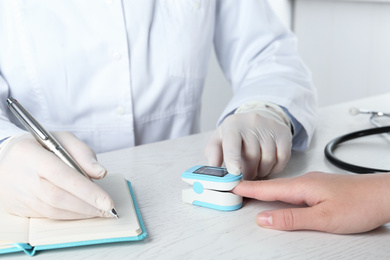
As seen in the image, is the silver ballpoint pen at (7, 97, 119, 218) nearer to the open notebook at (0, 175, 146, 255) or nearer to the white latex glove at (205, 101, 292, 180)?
the open notebook at (0, 175, 146, 255)

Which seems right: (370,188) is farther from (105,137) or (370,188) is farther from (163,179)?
(105,137)

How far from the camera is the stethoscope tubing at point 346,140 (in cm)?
71

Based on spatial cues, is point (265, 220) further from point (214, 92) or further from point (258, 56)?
point (214, 92)

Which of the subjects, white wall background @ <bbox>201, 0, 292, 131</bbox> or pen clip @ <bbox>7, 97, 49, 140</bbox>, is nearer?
pen clip @ <bbox>7, 97, 49, 140</bbox>

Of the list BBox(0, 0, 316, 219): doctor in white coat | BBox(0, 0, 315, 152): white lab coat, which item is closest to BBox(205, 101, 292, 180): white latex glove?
BBox(0, 0, 316, 219): doctor in white coat

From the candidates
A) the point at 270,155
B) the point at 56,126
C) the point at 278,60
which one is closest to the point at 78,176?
the point at 270,155

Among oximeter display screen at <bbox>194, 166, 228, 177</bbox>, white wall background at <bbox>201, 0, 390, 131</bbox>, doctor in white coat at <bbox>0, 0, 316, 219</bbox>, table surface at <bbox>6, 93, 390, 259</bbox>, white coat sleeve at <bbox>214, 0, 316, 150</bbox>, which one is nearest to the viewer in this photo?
table surface at <bbox>6, 93, 390, 259</bbox>

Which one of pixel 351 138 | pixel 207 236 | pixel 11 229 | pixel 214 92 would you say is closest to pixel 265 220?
pixel 207 236

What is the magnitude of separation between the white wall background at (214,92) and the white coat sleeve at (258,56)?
140 cm

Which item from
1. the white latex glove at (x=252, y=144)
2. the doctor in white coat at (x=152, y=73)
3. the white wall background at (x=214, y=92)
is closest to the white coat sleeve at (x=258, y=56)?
the doctor in white coat at (x=152, y=73)

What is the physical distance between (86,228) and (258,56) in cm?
73

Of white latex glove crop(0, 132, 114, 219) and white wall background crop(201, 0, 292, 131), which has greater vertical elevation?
white latex glove crop(0, 132, 114, 219)

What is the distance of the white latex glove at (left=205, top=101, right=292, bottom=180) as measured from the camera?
0.72 m

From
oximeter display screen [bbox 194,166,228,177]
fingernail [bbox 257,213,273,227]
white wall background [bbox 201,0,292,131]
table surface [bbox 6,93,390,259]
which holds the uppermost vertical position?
oximeter display screen [bbox 194,166,228,177]
